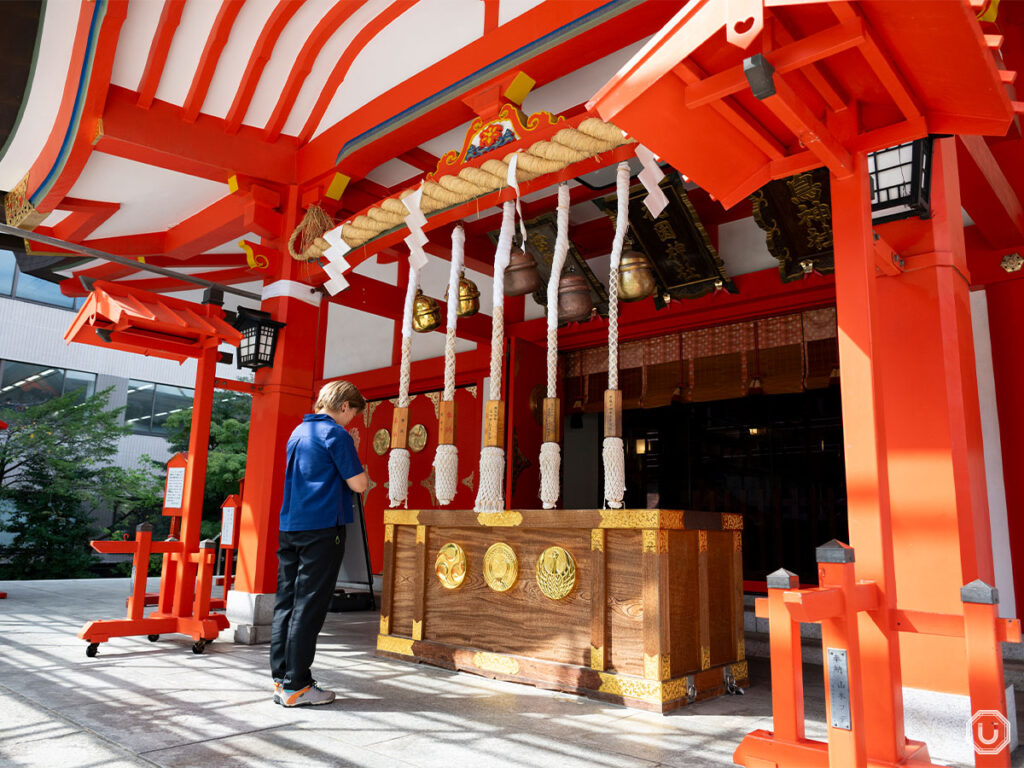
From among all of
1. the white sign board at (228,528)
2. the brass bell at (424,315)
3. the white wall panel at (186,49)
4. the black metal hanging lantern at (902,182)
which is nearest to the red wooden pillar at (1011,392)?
the black metal hanging lantern at (902,182)

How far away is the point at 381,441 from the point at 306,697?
16.4 feet

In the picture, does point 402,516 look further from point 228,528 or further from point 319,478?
point 228,528

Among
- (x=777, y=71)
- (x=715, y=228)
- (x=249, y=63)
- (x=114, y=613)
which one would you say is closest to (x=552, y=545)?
(x=777, y=71)

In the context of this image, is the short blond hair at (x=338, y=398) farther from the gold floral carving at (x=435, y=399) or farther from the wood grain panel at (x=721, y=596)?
the gold floral carving at (x=435, y=399)

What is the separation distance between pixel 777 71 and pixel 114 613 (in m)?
6.43

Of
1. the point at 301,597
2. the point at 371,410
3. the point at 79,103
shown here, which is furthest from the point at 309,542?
the point at 371,410

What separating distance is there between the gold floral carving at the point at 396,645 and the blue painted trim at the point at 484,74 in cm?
321

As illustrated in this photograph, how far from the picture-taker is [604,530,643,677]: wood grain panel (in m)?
3.12

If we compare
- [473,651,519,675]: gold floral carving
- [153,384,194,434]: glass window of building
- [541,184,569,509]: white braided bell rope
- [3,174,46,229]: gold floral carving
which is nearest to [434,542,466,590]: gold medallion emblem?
[473,651,519,675]: gold floral carving

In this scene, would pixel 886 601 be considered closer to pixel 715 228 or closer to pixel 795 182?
pixel 795 182

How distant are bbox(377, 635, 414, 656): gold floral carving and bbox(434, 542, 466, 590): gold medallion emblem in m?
0.44

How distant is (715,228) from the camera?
5574 mm

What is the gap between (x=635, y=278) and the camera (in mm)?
4020

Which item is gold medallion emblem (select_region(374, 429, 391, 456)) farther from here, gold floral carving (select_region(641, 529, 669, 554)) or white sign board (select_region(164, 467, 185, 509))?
gold floral carving (select_region(641, 529, 669, 554))
